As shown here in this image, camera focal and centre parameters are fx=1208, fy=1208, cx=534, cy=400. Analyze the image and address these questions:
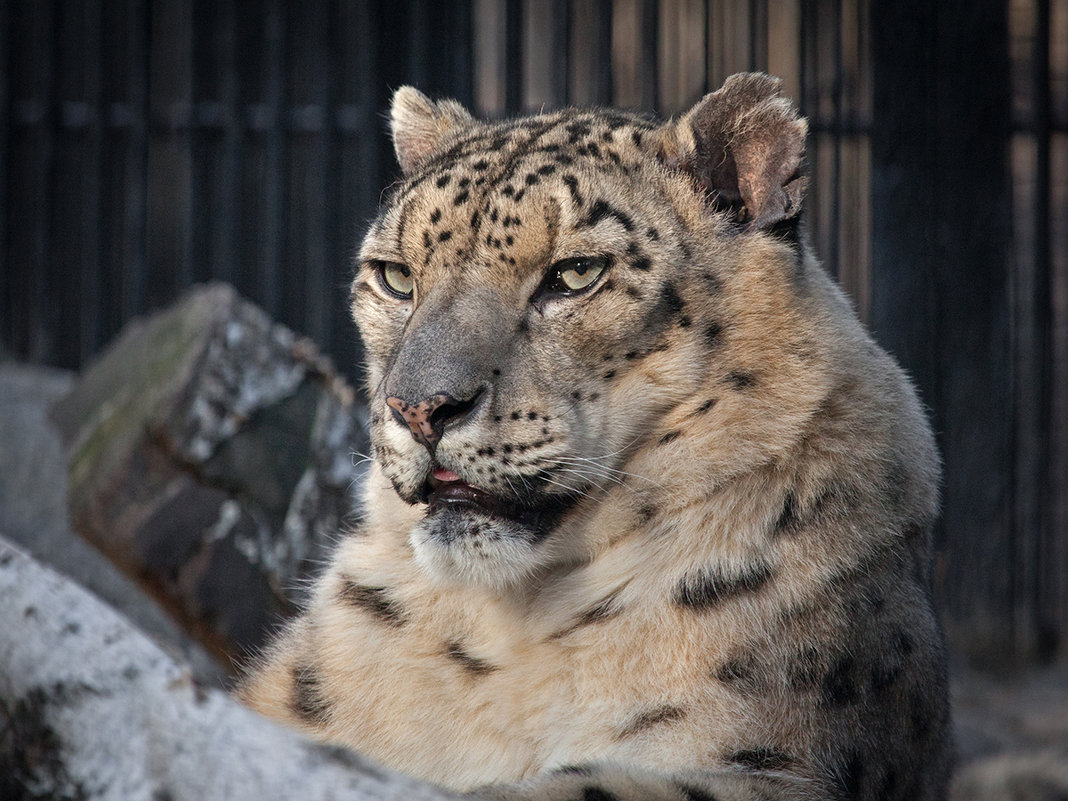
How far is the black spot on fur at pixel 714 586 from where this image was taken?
281 centimetres

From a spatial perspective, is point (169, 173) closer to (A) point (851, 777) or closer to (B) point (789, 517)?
(B) point (789, 517)

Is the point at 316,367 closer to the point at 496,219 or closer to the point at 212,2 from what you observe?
the point at 496,219

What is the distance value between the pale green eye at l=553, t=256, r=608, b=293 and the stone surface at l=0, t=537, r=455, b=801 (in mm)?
1440

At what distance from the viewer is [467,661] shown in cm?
300

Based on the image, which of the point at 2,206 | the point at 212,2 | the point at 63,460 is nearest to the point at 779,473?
the point at 63,460

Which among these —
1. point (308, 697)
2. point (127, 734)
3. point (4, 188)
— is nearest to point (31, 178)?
point (4, 188)

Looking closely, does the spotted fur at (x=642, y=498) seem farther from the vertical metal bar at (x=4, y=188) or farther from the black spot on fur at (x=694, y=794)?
the vertical metal bar at (x=4, y=188)

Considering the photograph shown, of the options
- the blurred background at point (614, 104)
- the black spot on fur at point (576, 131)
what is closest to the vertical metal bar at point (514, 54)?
the blurred background at point (614, 104)

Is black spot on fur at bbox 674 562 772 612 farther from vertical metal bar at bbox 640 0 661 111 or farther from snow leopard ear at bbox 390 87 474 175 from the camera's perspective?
vertical metal bar at bbox 640 0 661 111

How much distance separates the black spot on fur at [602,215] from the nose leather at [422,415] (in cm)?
62

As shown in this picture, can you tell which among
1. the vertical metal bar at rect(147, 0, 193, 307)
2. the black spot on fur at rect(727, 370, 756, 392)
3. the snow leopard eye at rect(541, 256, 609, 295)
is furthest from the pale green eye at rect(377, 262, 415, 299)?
the vertical metal bar at rect(147, 0, 193, 307)

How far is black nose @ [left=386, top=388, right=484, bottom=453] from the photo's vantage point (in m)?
2.73

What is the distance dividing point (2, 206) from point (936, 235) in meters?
6.16

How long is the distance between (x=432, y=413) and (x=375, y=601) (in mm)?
720
